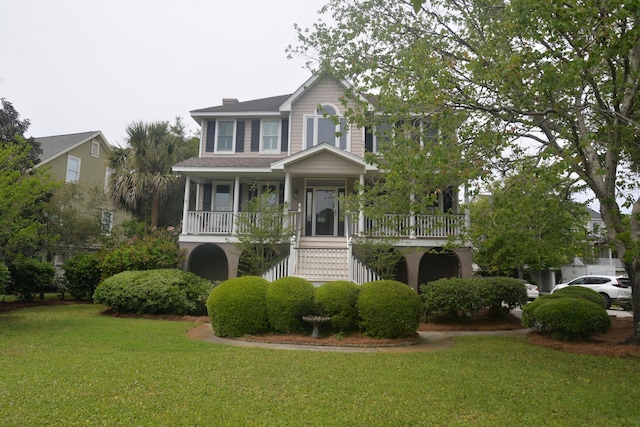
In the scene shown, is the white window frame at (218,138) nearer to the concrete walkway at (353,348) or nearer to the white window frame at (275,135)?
the white window frame at (275,135)

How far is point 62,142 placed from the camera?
2823cm

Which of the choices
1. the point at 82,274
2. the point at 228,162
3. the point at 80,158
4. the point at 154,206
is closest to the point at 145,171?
the point at 154,206

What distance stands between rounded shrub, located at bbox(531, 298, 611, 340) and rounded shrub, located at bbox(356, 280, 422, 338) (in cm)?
311

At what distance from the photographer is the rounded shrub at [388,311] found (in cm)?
1026

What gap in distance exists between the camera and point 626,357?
9.03 meters

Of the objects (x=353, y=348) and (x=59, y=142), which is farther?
(x=59, y=142)

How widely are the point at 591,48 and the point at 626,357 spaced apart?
611 centimetres

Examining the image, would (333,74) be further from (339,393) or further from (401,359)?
(339,393)

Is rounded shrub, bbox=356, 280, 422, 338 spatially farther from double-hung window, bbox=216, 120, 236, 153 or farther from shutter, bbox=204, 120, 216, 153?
shutter, bbox=204, 120, 216, 153

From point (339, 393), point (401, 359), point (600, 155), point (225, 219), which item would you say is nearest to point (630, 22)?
point (600, 155)

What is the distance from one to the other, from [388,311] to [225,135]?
42.3 ft

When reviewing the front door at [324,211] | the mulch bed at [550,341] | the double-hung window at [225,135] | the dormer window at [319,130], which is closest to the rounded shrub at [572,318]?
the mulch bed at [550,341]

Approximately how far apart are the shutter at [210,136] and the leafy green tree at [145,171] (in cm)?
307

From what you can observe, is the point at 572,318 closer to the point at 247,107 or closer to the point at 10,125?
the point at 247,107
